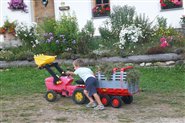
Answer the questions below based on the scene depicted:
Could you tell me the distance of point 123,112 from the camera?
676 centimetres

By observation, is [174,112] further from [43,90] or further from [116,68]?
[43,90]

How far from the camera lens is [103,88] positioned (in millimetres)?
7223

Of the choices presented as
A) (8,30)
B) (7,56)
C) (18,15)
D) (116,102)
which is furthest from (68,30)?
(116,102)

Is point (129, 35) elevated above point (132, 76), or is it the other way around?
point (129, 35)

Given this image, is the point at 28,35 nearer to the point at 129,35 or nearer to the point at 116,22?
the point at 116,22

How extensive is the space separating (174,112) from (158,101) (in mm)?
843

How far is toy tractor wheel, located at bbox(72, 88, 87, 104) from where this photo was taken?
24.0 feet

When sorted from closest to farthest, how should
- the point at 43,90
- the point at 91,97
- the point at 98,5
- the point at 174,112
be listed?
the point at 174,112
the point at 91,97
the point at 43,90
the point at 98,5

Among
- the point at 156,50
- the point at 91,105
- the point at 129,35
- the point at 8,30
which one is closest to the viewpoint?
the point at 91,105

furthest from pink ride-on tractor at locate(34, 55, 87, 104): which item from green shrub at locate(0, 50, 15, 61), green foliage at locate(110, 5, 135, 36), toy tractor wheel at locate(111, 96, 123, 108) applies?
green foliage at locate(110, 5, 135, 36)

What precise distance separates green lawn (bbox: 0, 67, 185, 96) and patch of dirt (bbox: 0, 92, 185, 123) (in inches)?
25.7

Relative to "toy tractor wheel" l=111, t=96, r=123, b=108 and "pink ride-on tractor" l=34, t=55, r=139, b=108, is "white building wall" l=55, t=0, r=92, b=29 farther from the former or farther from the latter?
"toy tractor wheel" l=111, t=96, r=123, b=108

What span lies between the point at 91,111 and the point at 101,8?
32.9 feet

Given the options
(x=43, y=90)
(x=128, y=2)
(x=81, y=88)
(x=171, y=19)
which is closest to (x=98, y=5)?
(x=128, y=2)
